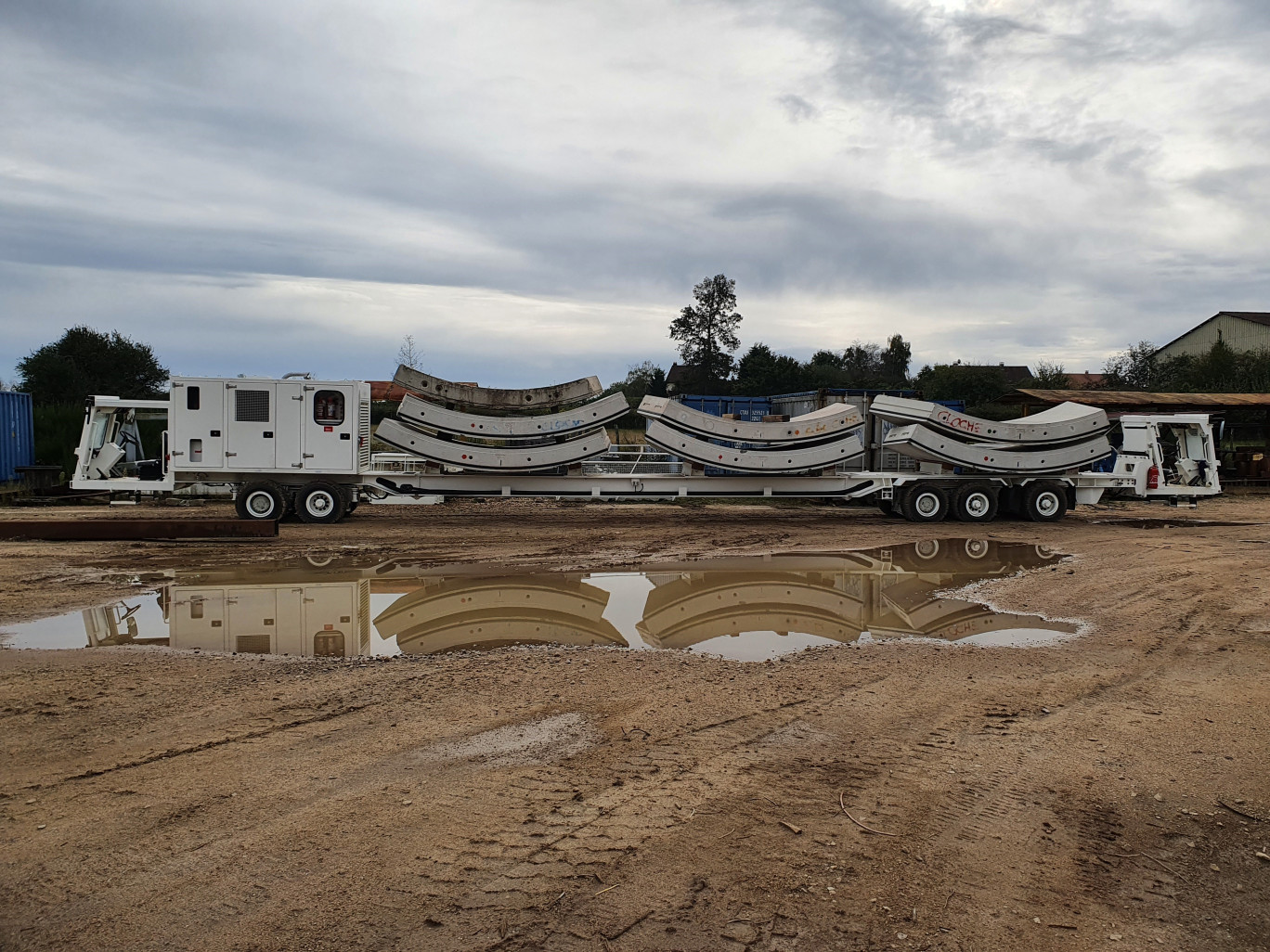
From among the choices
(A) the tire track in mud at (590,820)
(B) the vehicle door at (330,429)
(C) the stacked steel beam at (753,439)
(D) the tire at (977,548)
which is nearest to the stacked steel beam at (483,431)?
(B) the vehicle door at (330,429)

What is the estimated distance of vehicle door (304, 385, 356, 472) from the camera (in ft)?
54.0

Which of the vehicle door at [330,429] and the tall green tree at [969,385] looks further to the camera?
the tall green tree at [969,385]

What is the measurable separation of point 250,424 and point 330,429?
4.66 feet

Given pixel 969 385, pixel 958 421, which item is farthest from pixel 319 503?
pixel 969 385

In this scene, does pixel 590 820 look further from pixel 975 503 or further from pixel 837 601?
pixel 975 503

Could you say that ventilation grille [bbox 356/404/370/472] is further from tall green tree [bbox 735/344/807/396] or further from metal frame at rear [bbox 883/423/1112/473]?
tall green tree [bbox 735/344/807/396]

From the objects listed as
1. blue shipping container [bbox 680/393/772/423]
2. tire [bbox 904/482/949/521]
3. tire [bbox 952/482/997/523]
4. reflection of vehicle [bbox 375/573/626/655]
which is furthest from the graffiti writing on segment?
reflection of vehicle [bbox 375/573/626/655]

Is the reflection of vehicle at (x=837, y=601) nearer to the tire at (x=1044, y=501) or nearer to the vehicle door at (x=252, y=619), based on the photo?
the vehicle door at (x=252, y=619)

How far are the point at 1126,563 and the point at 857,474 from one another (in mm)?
6138

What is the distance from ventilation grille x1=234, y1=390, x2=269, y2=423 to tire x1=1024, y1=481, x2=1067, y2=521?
15.6 metres

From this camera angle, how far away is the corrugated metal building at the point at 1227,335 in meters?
54.9

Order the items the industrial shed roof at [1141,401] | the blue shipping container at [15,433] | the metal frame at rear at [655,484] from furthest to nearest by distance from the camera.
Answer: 1. the industrial shed roof at [1141,401]
2. the blue shipping container at [15,433]
3. the metal frame at rear at [655,484]

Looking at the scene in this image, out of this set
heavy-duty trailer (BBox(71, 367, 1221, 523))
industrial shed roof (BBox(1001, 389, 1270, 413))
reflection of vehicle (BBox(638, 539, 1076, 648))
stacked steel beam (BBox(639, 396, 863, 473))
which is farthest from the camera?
industrial shed roof (BBox(1001, 389, 1270, 413))

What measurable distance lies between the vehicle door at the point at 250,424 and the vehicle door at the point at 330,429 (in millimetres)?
656
